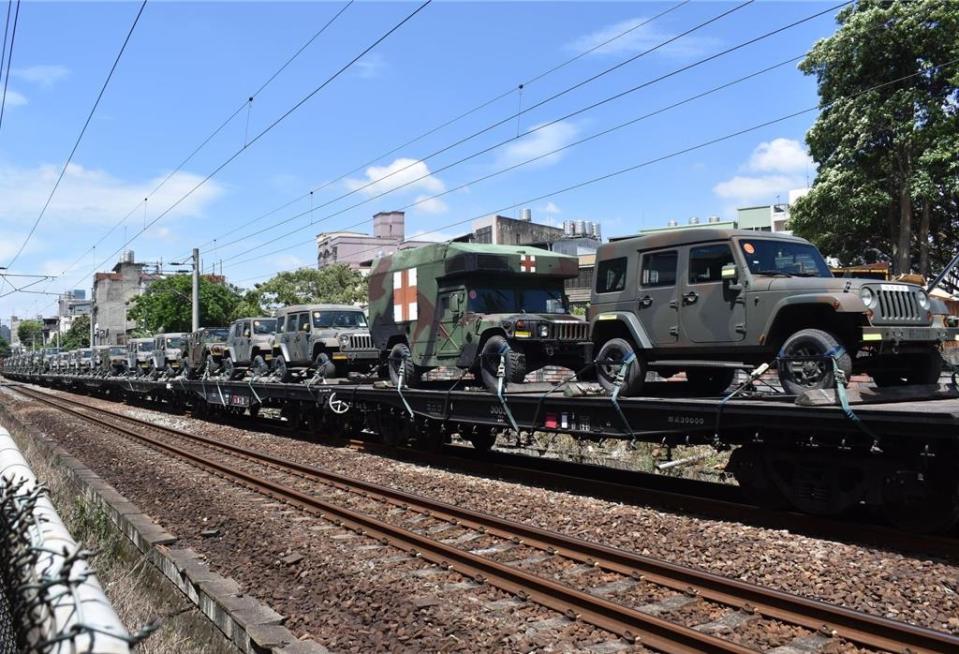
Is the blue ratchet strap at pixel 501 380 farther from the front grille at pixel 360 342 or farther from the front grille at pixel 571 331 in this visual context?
the front grille at pixel 360 342

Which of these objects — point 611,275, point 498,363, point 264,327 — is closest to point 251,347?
point 264,327

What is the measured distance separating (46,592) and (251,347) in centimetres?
2011

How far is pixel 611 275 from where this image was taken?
9.97 meters

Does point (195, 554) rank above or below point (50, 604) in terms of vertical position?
below

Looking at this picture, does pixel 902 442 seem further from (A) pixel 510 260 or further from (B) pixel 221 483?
(B) pixel 221 483

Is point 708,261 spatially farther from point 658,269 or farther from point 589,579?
point 589,579

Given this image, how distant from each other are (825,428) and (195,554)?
5.62 metres

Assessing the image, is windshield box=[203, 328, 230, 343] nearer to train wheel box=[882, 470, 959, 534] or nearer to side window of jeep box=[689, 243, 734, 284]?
side window of jeep box=[689, 243, 734, 284]

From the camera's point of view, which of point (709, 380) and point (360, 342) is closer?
point (709, 380)

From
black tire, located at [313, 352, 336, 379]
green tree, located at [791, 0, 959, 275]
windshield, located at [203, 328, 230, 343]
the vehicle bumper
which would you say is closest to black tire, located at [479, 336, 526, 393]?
the vehicle bumper

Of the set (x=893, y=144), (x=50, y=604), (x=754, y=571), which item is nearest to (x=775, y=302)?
(x=754, y=571)

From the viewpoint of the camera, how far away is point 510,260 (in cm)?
1248

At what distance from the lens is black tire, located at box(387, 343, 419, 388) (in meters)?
13.5

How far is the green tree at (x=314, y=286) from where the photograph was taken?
50062 millimetres
